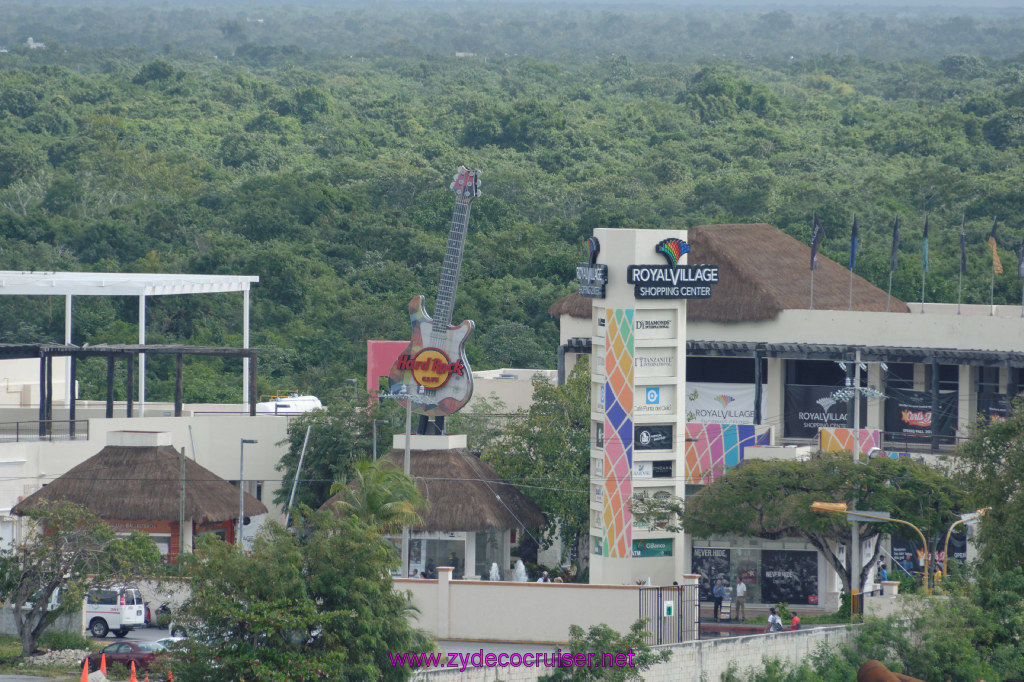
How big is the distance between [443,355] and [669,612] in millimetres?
15731

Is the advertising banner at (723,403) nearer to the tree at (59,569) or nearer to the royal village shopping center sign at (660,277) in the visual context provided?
the royal village shopping center sign at (660,277)

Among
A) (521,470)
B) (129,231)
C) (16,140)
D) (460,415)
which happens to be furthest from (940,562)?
(16,140)

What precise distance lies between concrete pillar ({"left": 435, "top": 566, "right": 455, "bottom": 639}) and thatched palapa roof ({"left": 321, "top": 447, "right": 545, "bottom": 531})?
21.4ft

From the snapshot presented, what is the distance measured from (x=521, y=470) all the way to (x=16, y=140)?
340 ft

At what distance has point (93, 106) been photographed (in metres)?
174

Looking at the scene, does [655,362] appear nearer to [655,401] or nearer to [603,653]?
[655,401]

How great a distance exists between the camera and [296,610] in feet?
113

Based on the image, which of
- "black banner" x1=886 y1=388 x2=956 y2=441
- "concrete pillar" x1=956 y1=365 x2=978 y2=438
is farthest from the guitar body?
"concrete pillar" x1=956 y1=365 x2=978 y2=438

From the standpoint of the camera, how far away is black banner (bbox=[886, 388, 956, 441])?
217 ft

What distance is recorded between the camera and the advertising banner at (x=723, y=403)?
2689 inches

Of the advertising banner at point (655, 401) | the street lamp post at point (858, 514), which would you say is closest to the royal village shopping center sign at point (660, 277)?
the advertising banner at point (655, 401)

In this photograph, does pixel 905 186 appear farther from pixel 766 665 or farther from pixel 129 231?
pixel 766 665

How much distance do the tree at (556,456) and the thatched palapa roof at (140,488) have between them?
31.1 ft

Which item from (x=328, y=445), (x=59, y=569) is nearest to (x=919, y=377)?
(x=328, y=445)
